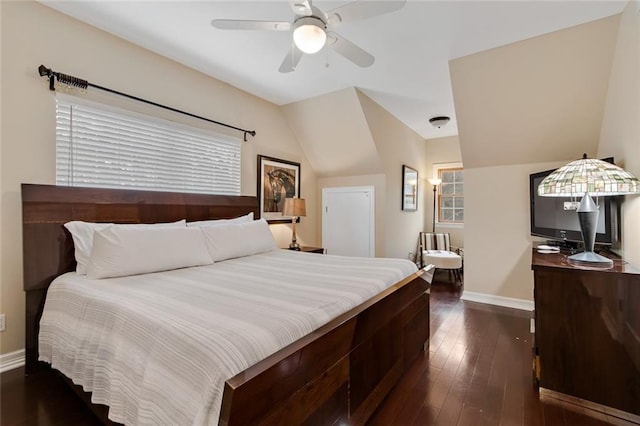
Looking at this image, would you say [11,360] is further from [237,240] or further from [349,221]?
[349,221]

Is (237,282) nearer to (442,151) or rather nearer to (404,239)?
(404,239)

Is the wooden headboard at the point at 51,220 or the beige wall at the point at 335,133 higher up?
the beige wall at the point at 335,133

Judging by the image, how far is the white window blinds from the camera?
232 cm

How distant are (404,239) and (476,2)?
3633 mm

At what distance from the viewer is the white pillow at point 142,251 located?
6.41ft

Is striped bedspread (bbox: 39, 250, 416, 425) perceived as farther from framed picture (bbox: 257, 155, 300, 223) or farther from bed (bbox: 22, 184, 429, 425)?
framed picture (bbox: 257, 155, 300, 223)

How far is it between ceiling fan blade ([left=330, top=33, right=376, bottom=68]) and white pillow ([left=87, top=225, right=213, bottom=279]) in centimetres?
186

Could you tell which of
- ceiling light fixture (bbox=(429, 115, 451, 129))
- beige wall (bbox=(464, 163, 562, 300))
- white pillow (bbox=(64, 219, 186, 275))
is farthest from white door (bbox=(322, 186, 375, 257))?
white pillow (bbox=(64, 219, 186, 275))

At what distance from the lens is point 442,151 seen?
5797mm

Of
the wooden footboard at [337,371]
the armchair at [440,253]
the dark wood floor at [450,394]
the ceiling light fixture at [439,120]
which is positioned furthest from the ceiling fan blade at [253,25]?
the armchair at [440,253]

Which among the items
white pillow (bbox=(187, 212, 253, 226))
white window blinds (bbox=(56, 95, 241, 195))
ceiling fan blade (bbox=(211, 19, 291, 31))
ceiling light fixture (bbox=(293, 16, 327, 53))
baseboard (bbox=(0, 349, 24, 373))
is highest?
ceiling fan blade (bbox=(211, 19, 291, 31))

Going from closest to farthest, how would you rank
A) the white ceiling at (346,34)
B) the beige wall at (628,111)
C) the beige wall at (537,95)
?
1. the beige wall at (628,111)
2. the white ceiling at (346,34)
3. the beige wall at (537,95)

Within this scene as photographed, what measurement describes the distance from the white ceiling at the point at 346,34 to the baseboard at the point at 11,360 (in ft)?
8.51

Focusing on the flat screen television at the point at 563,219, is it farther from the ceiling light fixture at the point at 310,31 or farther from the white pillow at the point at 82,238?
the white pillow at the point at 82,238
